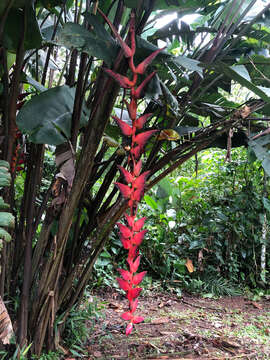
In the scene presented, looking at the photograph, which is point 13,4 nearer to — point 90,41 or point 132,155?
point 90,41

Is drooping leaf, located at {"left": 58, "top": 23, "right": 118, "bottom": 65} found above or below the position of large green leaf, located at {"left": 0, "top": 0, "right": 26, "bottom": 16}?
below

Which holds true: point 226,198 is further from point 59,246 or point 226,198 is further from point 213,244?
point 59,246

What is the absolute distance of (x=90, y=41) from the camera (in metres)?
0.96

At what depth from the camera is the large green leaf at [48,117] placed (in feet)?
3.52

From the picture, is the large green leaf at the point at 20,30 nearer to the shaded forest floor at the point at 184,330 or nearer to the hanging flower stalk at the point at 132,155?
the hanging flower stalk at the point at 132,155

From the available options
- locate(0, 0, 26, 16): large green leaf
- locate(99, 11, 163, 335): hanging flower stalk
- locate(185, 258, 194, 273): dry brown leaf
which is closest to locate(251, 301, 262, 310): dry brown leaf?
locate(185, 258, 194, 273): dry brown leaf

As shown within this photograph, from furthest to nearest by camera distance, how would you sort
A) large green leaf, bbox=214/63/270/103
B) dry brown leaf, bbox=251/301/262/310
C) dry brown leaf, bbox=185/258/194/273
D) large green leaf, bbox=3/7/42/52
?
1. dry brown leaf, bbox=185/258/194/273
2. dry brown leaf, bbox=251/301/262/310
3. large green leaf, bbox=3/7/42/52
4. large green leaf, bbox=214/63/270/103

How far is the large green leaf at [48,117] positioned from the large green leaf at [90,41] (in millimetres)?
246

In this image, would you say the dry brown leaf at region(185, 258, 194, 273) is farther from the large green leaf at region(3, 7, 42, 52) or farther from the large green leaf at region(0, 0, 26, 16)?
the large green leaf at region(0, 0, 26, 16)

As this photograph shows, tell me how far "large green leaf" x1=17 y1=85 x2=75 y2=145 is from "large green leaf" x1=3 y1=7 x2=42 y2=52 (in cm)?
19

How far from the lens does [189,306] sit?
2.46 metres

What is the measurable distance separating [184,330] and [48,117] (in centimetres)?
137

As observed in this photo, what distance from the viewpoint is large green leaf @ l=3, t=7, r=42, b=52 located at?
1158 millimetres

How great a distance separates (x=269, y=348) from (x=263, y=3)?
1.64 m
